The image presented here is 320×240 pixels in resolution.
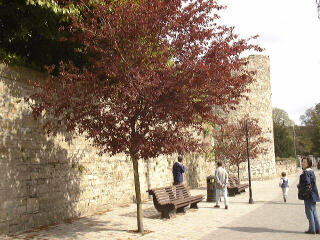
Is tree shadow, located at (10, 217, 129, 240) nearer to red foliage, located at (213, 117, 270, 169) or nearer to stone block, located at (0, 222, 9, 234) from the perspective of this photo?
stone block, located at (0, 222, 9, 234)

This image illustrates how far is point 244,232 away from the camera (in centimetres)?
787

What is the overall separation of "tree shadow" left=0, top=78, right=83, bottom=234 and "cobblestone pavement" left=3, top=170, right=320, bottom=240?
18.7 inches

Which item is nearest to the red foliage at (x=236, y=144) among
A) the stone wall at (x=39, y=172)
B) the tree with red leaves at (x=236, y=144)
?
the tree with red leaves at (x=236, y=144)

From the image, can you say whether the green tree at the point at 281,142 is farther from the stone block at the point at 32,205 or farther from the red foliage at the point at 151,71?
the stone block at the point at 32,205

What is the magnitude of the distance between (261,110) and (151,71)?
23.2m

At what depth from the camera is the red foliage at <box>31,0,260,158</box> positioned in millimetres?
7469

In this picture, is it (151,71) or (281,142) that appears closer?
(151,71)

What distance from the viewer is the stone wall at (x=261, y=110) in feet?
93.8

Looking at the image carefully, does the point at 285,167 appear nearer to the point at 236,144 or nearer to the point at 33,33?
the point at 236,144

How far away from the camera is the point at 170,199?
10633 mm

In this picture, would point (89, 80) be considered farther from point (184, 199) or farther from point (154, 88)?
point (184, 199)

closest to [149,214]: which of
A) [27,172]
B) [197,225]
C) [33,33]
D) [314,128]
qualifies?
[197,225]

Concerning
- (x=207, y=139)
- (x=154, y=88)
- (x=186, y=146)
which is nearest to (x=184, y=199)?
(x=186, y=146)

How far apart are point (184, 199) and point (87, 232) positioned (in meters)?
3.53
